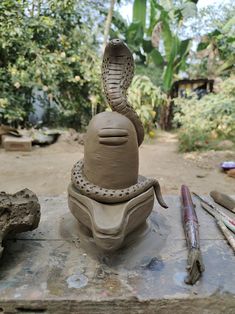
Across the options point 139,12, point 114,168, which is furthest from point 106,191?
point 139,12

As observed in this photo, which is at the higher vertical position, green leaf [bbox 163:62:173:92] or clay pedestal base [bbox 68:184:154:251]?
green leaf [bbox 163:62:173:92]

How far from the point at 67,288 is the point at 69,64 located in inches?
214

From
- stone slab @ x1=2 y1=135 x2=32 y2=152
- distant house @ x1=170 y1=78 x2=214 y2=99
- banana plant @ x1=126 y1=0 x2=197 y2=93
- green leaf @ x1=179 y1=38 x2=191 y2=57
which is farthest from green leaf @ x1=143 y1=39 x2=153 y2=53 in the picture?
stone slab @ x1=2 y1=135 x2=32 y2=152

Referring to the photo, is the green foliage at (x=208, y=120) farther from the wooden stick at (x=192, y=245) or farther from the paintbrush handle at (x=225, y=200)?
the wooden stick at (x=192, y=245)

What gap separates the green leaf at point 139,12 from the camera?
7.52 m

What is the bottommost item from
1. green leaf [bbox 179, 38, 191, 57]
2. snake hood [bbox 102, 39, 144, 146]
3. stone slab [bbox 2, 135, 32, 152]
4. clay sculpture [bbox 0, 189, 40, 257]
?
stone slab [bbox 2, 135, 32, 152]

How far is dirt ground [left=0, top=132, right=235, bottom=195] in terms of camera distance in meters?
3.53

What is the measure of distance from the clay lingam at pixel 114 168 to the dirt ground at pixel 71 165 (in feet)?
6.68

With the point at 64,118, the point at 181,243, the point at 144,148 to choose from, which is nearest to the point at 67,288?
the point at 181,243

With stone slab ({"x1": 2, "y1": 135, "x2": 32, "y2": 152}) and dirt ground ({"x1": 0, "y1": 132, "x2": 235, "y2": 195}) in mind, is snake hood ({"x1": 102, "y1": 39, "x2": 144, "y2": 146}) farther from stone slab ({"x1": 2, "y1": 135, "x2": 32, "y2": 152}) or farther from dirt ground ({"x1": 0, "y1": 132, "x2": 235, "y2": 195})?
stone slab ({"x1": 2, "y1": 135, "x2": 32, "y2": 152})

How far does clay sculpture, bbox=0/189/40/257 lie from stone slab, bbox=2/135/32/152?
159 inches

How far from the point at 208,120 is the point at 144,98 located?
6.25ft

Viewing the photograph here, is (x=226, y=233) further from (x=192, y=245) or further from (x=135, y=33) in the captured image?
(x=135, y=33)

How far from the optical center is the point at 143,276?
3.79 ft
